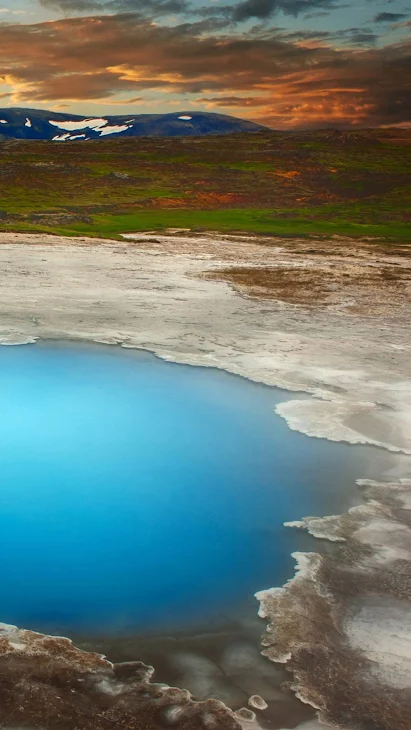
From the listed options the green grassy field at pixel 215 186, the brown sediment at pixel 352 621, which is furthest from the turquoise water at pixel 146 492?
the green grassy field at pixel 215 186

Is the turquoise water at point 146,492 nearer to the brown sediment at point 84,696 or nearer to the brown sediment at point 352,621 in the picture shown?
the brown sediment at point 352,621

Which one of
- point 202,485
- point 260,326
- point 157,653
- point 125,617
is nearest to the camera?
point 157,653

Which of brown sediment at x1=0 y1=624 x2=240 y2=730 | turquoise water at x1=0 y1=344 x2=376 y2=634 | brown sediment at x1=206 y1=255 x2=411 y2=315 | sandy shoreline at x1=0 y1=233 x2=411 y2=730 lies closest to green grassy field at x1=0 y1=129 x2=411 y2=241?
sandy shoreline at x1=0 y1=233 x2=411 y2=730

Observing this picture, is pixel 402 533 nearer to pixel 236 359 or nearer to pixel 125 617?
pixel 125 617

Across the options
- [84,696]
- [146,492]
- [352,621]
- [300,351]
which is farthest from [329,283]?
[84,696]

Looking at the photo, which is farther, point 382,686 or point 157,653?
point 157,653

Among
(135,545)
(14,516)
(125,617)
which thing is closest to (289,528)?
(135,545)
